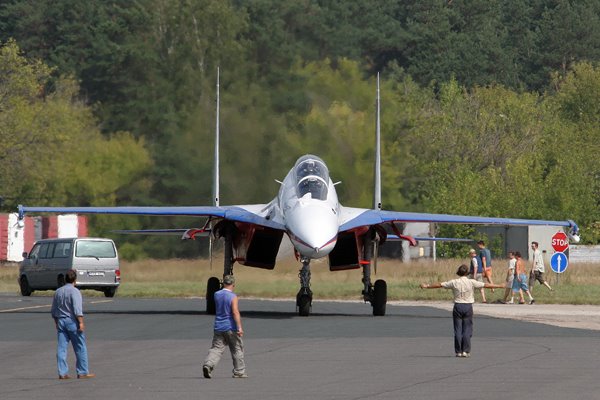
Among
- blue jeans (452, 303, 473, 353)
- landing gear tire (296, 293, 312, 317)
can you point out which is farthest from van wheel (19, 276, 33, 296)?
blue jeans (452, 303, 473, 353)

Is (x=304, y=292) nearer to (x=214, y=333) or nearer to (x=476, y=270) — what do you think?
(x=476, y=270)

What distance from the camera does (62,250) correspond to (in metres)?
39.3

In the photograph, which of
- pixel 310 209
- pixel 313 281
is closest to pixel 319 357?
pixel 310 209

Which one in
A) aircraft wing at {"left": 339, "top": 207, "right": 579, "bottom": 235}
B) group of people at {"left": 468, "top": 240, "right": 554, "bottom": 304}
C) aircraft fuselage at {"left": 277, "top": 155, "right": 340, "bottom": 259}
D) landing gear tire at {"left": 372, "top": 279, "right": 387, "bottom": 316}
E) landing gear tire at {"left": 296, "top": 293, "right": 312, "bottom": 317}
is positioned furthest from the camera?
group of people at {"left": 468, "top": 240, "right": 554, "bottom": 304}

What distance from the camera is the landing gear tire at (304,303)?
29.3m

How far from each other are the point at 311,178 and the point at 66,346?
39.8 ft

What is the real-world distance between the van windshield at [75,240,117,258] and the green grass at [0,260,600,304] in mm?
2508

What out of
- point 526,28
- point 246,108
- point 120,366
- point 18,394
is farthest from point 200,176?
point 526,28

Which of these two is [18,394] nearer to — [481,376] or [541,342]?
[481,376]

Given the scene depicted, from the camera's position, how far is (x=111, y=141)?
221 ft

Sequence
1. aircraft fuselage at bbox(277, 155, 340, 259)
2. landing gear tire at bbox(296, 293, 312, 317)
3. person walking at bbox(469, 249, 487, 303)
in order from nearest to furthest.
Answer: aircraft fuselage at bbox(277, 155, 340, 259)
landing gear tire at bbox(296, 293, 312, 317)
person walking at bbox(469, 249, 487, 303)

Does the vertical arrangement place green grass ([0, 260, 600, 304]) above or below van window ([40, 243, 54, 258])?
below

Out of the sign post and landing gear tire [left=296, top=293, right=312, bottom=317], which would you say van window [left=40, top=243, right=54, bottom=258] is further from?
the sign post

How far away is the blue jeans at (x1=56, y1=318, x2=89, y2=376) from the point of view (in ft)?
56.5
